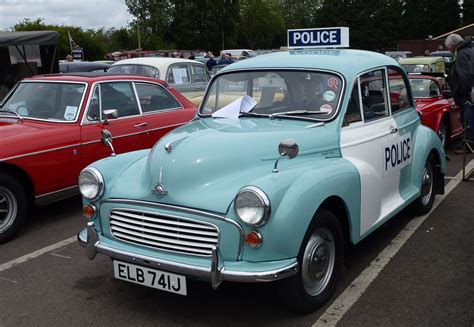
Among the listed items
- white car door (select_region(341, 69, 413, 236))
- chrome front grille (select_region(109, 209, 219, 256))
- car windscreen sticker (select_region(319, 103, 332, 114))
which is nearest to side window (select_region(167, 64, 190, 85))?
white car door (select_region(341, 69, 413, 236))

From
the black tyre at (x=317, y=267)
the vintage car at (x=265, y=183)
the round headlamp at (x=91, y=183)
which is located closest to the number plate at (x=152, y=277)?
the vintage car at (x=265, y=183)

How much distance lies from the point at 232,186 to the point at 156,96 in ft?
13.1

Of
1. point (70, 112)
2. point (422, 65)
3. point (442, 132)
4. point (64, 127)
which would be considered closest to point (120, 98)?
point (70, 112)

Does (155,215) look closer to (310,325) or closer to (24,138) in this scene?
(310,325)

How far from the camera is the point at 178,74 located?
1086 cm

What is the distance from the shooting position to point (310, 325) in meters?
3.40

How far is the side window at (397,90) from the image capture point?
5.09 metres

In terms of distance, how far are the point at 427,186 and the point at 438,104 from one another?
3.54 m

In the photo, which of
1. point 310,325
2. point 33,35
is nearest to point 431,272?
point 310,325

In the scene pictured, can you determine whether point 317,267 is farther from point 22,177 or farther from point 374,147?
point 22,177

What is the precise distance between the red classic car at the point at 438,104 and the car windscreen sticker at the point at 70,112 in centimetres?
546

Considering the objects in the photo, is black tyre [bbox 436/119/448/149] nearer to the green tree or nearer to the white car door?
the white car door

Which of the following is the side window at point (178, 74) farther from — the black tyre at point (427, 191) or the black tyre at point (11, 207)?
the black tyre at point (427, 191)

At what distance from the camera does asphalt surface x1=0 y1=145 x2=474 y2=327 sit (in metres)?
3.52
